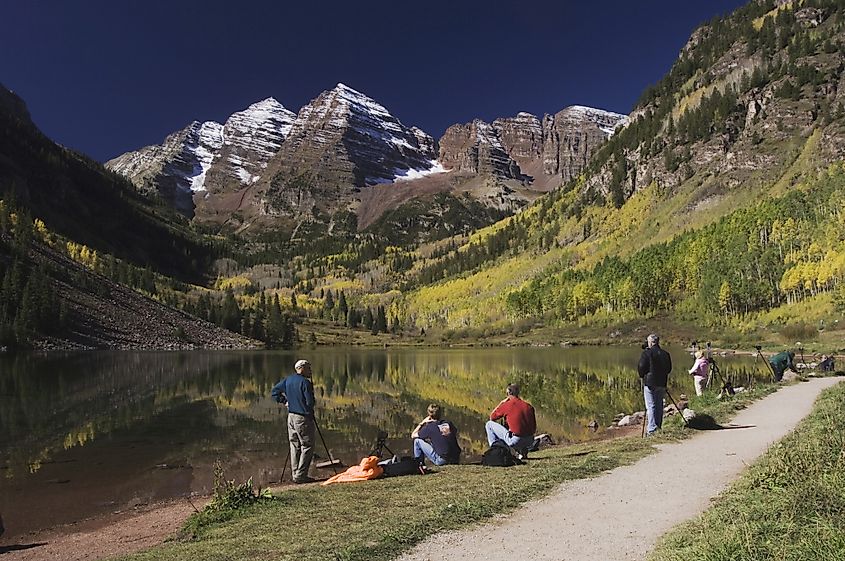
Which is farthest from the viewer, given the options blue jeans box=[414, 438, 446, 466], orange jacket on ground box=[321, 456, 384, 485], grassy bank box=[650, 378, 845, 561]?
blue jeans box=[414, 438, 446, 466]

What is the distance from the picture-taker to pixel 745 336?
283 feet

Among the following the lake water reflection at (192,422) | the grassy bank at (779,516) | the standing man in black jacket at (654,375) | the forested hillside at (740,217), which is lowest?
the lake water reflection at (192,422)

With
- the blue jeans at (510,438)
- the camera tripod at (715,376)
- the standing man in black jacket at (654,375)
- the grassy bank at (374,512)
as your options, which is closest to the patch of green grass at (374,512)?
the grassy bank at (374,512)

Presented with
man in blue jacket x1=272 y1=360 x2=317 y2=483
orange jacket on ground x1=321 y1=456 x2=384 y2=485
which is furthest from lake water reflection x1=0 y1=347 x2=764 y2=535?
orange jacket on ground x1=321 y1=456 x2=384 y2=485

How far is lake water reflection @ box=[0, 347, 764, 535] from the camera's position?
66.0ft

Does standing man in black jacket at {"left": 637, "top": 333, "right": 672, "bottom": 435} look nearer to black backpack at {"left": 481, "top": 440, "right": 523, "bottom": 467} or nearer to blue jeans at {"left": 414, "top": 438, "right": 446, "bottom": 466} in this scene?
black backpack at {"left": 481, "top": 440, "right": 523, "bottom": 467}

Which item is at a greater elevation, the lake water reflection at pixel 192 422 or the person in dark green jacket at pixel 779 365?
the person in dark green jacket at pixel 779 365

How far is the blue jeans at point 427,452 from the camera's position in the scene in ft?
60.8

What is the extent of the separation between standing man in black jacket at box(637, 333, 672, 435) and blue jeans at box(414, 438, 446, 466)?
306 inches

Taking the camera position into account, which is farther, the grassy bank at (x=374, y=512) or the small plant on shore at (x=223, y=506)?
the small plant on shore at (x=223, y=506)

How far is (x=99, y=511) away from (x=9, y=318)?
109653 mm

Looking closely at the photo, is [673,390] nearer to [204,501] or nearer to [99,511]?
[204,501]

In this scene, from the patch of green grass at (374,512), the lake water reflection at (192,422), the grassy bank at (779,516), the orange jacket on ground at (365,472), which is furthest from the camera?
the lake water reflection at (192,422)

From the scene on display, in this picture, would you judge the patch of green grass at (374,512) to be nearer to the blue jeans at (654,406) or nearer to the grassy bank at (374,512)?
the grassy bank at (374,512)
